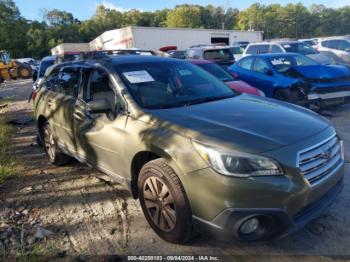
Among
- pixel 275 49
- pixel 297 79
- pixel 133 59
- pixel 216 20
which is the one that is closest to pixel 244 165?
pixel 133 59

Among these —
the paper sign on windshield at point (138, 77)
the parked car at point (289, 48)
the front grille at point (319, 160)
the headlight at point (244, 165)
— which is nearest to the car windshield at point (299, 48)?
the parked car at point (289, 48)

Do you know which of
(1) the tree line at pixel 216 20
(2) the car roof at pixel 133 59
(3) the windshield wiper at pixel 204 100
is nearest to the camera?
(3) the windshield wiper at pixel 204 100

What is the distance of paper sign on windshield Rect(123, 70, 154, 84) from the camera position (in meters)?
3.99

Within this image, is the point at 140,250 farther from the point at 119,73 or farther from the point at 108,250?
the point at 119,73

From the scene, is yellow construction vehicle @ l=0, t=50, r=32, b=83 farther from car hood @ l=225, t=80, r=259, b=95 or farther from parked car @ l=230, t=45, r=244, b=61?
car hood @ l=225, t=80, r=259, b=95

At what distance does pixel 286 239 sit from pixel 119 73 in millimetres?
2446

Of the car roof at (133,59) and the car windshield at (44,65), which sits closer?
the car roof at (133,59)

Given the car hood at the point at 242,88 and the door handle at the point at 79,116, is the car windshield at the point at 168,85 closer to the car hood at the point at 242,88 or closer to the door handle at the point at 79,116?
the door handle at the point at 79,116

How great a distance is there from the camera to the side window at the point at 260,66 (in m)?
9.38

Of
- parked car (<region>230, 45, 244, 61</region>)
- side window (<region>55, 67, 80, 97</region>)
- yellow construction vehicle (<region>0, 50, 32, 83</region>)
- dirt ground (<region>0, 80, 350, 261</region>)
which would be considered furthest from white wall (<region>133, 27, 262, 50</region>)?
dirt ground (<region>0, 80, 350, 261</region>)

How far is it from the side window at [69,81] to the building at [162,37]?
92.5 feet

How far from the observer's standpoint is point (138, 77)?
405 centimetres

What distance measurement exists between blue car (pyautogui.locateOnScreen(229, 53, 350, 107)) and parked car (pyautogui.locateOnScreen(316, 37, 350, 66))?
24.9 ft

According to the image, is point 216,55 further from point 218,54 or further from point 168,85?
point 168,85
